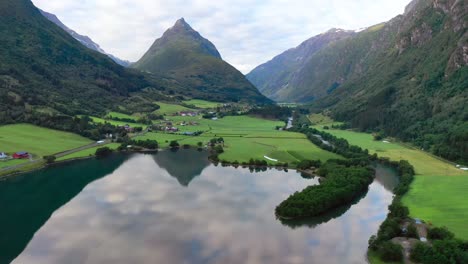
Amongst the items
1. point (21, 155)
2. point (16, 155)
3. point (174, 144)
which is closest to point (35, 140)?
point (21, 155)

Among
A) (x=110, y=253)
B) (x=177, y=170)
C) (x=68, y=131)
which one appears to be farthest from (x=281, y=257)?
(x=68, y=131)

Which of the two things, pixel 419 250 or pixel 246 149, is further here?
pixel 246 149

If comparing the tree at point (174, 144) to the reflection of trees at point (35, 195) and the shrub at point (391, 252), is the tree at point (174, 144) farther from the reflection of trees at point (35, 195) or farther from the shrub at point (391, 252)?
the shrub at point (391, 252)

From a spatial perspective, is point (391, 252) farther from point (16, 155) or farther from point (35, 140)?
point (35, 140)

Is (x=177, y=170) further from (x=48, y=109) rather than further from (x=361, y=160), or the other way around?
(x=48, y=109)

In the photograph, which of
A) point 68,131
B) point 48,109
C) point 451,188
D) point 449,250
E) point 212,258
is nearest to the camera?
point 449,250

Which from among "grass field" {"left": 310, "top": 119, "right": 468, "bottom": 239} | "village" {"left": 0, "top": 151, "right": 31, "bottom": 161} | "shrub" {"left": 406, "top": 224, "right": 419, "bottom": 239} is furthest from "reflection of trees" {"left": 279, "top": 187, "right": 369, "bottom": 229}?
"village" {"left": 0, "top": 151, "right": 31, "bottom": 161}

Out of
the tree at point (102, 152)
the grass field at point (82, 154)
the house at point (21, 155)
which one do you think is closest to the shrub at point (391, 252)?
the grass field at point (82, 154)
